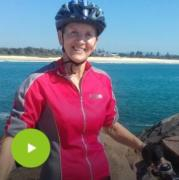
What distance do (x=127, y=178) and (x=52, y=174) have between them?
16.3 ft

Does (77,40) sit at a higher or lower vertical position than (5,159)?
higher

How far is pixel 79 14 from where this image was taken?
116 inches

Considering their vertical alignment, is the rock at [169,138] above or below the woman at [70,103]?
below

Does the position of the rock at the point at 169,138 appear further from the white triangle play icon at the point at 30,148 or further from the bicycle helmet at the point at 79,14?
the white triangle play icon at the point at 30,148

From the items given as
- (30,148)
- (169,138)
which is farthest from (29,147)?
(169,138)

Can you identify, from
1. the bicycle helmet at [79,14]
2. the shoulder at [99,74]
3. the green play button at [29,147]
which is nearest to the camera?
the green play button at [29,147]

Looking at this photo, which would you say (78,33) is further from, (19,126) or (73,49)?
(19,126)

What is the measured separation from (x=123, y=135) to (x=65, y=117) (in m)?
0.67

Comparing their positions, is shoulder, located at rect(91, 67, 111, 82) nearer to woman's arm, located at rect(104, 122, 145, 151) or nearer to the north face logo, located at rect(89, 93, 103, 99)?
the north face logo, located at rect(89, 93, 103, 99)

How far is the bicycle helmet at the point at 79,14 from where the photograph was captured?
2.96m

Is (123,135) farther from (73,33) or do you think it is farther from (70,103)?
(73,33)

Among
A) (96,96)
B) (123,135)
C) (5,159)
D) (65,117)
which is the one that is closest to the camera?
(5,159)

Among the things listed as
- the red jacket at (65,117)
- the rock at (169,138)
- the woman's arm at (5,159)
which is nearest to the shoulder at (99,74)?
the red jacket at (65,117)

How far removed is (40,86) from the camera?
287cm
